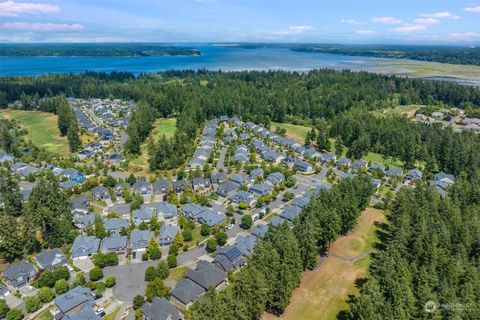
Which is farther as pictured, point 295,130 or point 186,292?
point 295,130

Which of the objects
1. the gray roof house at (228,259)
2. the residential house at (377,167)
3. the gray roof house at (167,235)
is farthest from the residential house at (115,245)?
the residential house at (377,167)

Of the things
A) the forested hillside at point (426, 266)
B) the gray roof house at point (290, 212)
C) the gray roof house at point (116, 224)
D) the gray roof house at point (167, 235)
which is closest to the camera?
the forested hillside at point (426, 266)

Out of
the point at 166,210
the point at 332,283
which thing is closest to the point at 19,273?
the point at 166,210

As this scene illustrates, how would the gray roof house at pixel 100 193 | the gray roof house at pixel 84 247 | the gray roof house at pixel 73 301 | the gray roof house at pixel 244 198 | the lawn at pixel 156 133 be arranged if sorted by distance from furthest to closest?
the lawn at pixel 156 133, the gray roof house at pixel 100 193, the gray roof house at pixel 244 198, the gray roof house at pixel 84 247, the gray roof house at pixel 73 301

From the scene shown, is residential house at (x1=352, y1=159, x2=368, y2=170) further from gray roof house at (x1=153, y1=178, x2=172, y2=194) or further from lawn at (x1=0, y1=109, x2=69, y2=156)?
lawn at (x1=0, y1=109, x2=69, y2=156)

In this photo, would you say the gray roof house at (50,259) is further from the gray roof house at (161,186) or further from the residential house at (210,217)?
the gray roof house at (161,186)

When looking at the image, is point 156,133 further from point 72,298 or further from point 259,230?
point 72,298
